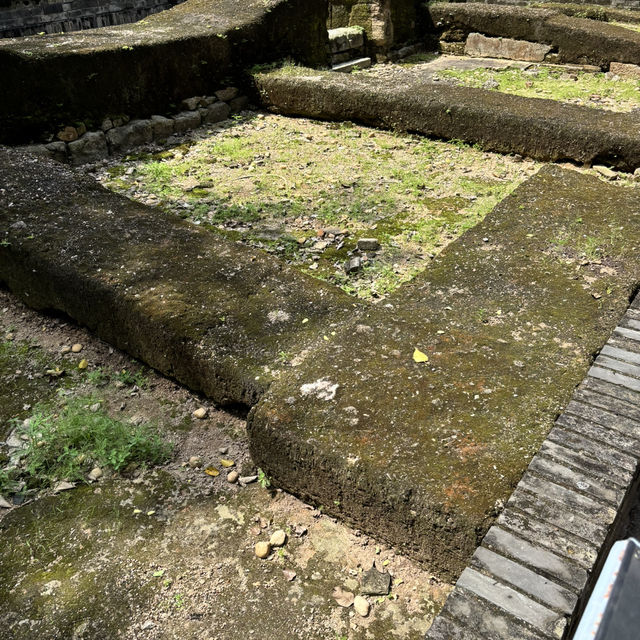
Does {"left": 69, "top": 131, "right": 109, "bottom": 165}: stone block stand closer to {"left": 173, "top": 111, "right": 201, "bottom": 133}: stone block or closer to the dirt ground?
{"left": 173, "top": 111, "right": 201, "bottom": 133}: stone block

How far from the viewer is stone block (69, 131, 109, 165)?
17.5ft

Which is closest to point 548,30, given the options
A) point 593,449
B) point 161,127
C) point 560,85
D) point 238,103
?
point 560,85

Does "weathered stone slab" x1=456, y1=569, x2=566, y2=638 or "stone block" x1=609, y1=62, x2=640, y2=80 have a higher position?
"weathered stone slab" x1=456, y1=569, x2=566, y2=638

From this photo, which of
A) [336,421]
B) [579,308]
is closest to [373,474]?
[336,421]

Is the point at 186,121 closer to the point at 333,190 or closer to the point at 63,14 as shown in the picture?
the point at 333,190

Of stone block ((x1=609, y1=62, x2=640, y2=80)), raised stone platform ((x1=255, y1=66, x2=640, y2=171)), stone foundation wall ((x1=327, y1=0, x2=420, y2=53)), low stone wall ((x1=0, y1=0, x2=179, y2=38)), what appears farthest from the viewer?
low stone wall ((x1=0, y1=0, x2=179, y2=38))

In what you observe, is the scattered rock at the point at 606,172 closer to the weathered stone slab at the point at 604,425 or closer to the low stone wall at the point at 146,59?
the weathered stone slab at the point at 604,425

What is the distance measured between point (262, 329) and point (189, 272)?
614 mm

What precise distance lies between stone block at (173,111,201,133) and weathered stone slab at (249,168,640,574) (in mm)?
4210

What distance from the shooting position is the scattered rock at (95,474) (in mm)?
2350

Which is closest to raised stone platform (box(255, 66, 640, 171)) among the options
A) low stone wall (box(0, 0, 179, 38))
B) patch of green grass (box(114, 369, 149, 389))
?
patch of green grass (box(114, 369, 149, 389))

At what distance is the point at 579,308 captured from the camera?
2527 millimetres

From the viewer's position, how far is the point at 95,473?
7.77ft

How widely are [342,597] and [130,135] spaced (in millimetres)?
5059
